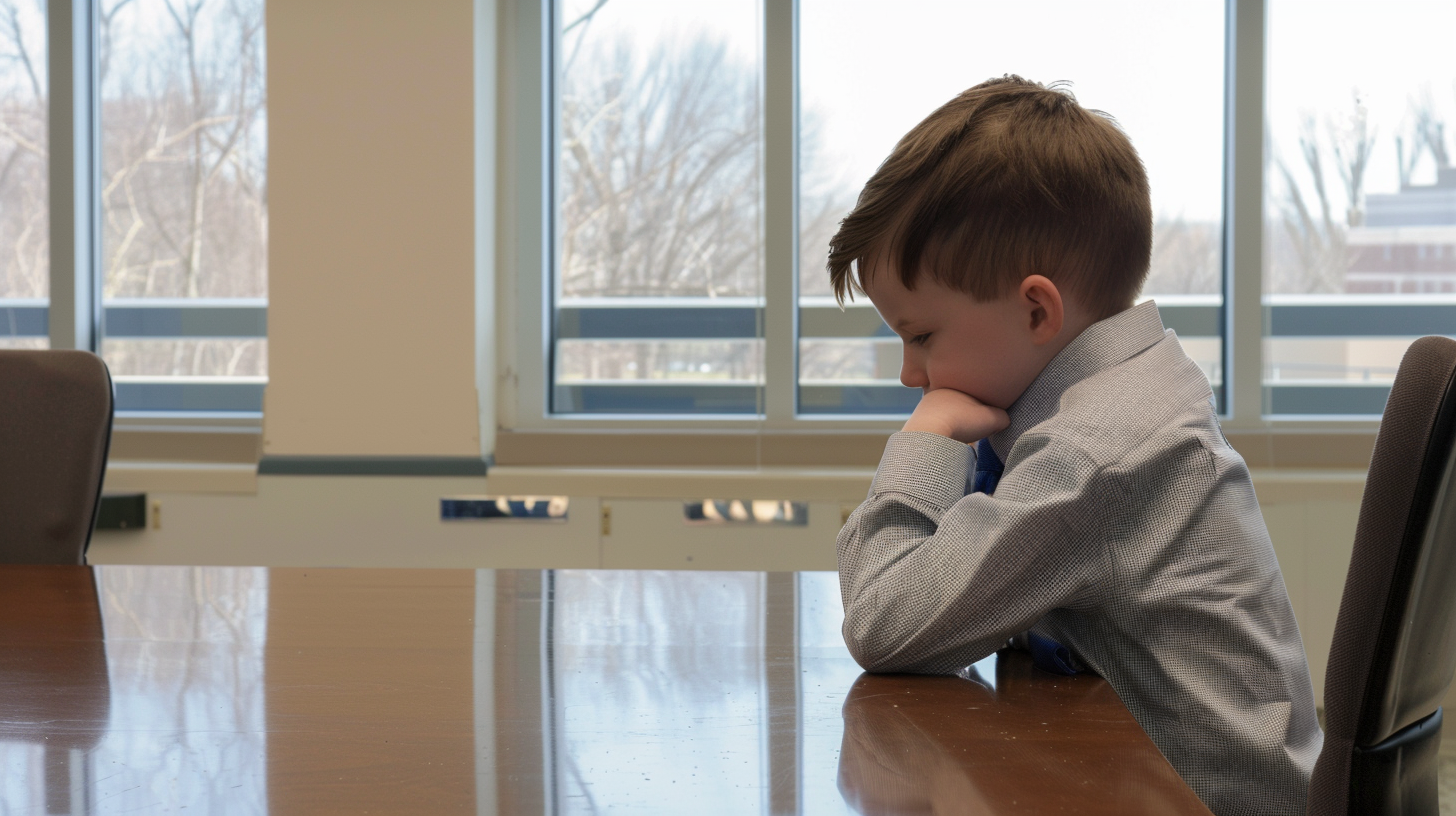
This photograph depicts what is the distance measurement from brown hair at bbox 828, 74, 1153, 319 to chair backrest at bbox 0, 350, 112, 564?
1.26m

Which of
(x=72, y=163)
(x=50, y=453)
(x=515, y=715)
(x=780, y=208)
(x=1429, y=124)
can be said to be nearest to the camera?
(x=515, y=715)

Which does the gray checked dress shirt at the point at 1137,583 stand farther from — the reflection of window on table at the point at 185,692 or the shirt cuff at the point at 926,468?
the reflection of window on table at the point at 185,692

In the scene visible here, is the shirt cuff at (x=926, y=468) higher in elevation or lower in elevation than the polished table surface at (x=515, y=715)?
higher

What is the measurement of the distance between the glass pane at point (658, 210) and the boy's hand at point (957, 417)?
87.1 inches

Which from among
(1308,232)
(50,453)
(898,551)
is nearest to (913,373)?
(898,551)

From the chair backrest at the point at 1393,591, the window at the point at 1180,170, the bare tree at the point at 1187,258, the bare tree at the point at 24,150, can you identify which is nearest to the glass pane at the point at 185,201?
the bare tree at the point at 24,150

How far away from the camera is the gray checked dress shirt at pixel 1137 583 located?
2.29 ft

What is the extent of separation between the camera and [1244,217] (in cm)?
297

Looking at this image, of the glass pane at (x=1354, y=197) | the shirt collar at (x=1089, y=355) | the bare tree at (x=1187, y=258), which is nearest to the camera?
the shirt collar at (x=1089, y=355)

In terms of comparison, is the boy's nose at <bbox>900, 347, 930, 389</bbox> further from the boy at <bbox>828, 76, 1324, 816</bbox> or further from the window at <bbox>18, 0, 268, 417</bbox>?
the window at <bbox>18, 0, 268, 417</bbox>

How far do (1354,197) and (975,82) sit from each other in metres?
1.12

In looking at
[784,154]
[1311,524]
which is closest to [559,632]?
[784,154]

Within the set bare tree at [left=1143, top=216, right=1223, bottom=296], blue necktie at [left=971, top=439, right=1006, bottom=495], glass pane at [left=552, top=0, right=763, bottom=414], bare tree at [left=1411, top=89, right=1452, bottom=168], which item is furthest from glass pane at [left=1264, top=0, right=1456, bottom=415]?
blue necktie at [left=971, top=439, right=1006, bottom=495]

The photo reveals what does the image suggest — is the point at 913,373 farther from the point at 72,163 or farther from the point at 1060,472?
the point at 72,163
